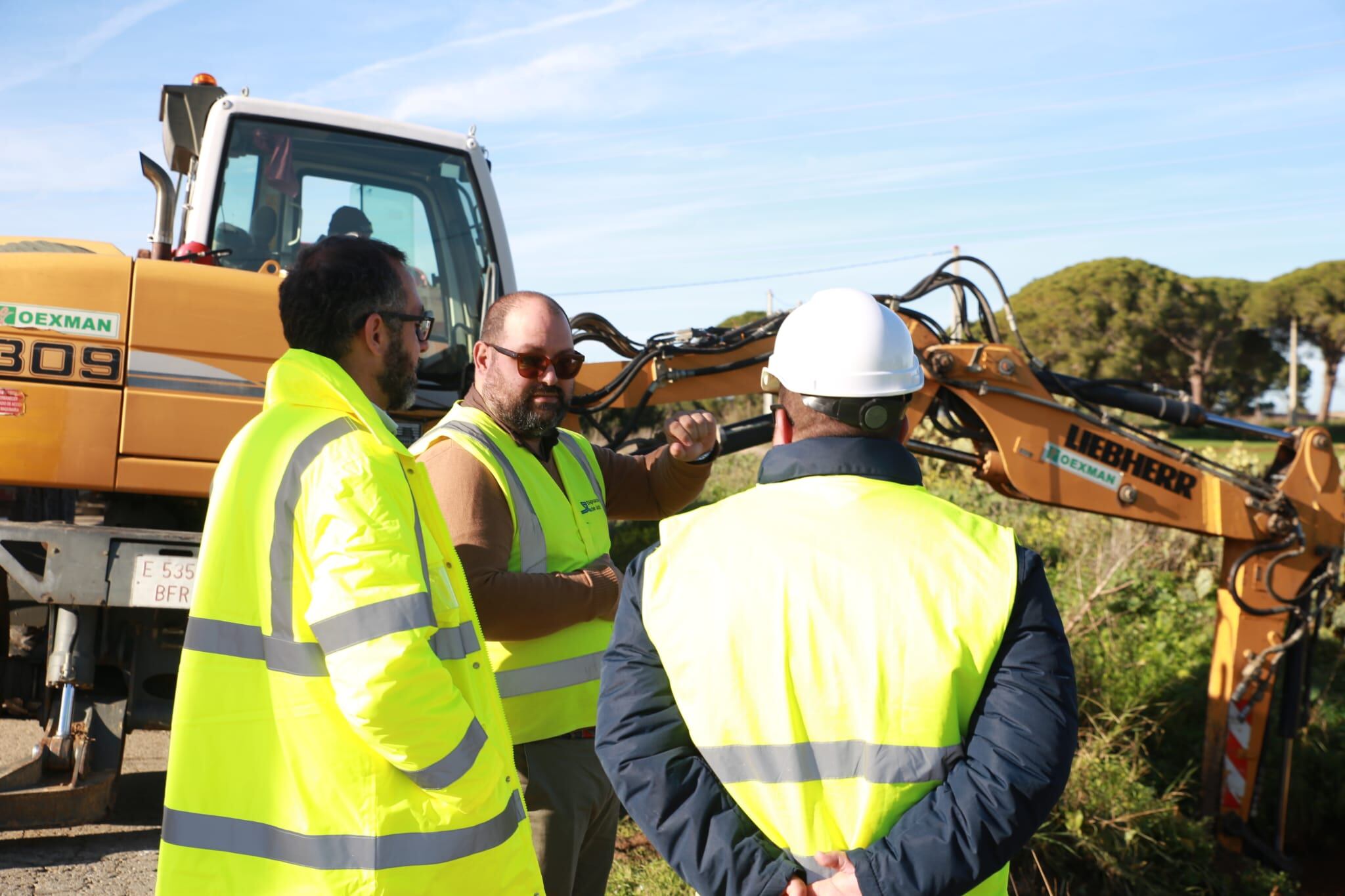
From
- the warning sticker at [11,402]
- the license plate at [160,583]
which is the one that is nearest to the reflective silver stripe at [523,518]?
the license plate at [160,583]

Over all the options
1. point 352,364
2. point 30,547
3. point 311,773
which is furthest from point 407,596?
point 30,547

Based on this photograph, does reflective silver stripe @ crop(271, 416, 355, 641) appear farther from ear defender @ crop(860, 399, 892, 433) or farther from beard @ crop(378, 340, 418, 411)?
ear defender @ crop(860, 399, 892, 433)

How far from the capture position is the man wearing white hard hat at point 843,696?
1665 mm

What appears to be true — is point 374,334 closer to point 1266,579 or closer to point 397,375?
point 397,375

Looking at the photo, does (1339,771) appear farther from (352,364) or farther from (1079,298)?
(1079,298)

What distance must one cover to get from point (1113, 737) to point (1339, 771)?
1.72 metres

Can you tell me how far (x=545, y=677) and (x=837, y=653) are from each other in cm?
127

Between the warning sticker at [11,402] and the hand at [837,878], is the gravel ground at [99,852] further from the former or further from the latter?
the hand at [837,878]

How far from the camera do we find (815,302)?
2025mm

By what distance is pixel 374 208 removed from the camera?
16.5 ft

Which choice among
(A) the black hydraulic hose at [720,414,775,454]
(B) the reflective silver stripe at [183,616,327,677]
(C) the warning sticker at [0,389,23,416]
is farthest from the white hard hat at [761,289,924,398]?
(C) the warning sticker at [0,389,23,416]

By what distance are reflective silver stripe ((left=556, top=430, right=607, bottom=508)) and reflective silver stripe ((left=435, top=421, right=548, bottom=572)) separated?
0.37 m

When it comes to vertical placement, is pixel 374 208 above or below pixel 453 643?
above

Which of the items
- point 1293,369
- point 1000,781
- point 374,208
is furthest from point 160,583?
point 1293,369
